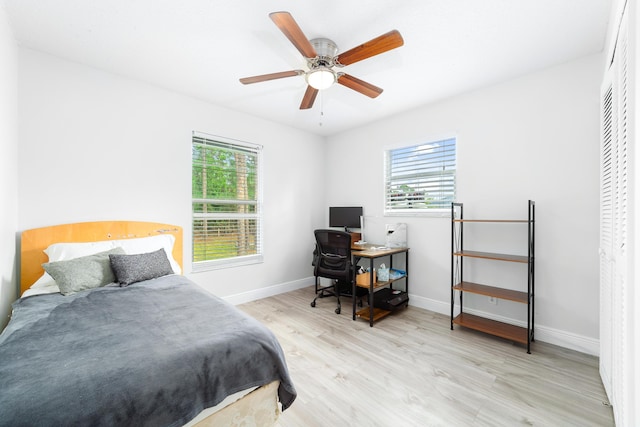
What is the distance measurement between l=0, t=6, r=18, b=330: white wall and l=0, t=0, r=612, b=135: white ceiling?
0.70ft

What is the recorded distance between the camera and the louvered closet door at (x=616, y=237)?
1.16 metres

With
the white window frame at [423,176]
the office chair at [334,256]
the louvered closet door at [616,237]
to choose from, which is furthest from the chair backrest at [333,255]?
the louvered closet door at [616,237]

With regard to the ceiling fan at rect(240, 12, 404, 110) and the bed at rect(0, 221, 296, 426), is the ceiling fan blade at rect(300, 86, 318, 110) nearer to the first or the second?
the ceiling fan at rect(240, 12, 404, 110)

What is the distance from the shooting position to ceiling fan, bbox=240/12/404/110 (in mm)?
1616

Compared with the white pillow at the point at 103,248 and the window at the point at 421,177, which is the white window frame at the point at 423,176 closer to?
the window at the point at 421,177

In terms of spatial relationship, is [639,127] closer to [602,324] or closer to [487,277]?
[602,324]

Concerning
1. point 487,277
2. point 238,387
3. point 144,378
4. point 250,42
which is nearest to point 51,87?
point 250,42

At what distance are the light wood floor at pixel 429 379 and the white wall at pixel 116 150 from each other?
1.66 m

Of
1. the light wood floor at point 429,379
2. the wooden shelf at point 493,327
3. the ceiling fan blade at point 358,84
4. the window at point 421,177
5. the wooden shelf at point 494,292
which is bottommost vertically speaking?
the light wood floor at point 429,379

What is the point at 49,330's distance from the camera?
4.49 ft

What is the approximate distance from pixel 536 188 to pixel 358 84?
1.96 m

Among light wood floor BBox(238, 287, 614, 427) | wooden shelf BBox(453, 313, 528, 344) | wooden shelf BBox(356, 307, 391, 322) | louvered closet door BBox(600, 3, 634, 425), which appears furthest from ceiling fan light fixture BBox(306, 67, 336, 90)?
wooden shelf BBox(453, 313, 528, 344)

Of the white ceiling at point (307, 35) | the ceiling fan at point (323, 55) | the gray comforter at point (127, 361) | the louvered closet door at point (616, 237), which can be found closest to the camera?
the gray comforter at point (127, 361)

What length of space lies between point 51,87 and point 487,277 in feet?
14.9
